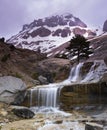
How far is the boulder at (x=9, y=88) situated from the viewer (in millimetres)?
35500

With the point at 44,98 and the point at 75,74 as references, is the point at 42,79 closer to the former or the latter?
the point at 75,74

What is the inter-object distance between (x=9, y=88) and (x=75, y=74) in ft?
45.4

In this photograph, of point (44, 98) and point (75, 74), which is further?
point (75, 74)

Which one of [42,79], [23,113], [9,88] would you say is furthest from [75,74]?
[23,113]

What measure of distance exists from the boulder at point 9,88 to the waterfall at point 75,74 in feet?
36.2

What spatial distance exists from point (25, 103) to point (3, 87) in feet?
10.0

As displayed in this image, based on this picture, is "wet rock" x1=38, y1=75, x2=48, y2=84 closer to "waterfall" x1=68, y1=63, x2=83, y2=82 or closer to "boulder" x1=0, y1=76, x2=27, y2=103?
"waterfall" x1=68, y1=63, x2=83, y2=82

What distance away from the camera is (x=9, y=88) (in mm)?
36344

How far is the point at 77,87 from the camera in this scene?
35469 mm

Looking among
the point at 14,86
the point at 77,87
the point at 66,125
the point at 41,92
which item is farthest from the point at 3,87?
the point at 66,125

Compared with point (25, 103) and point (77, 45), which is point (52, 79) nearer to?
point (77, 45)

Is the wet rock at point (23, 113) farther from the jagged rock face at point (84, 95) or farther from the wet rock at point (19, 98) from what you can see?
the jagged rock face at point (84, 95)

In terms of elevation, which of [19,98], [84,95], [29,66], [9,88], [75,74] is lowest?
[19,98]

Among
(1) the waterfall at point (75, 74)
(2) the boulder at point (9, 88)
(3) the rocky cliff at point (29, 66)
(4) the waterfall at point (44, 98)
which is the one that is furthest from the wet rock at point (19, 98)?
(1) the waterfall at point (75, 74)
